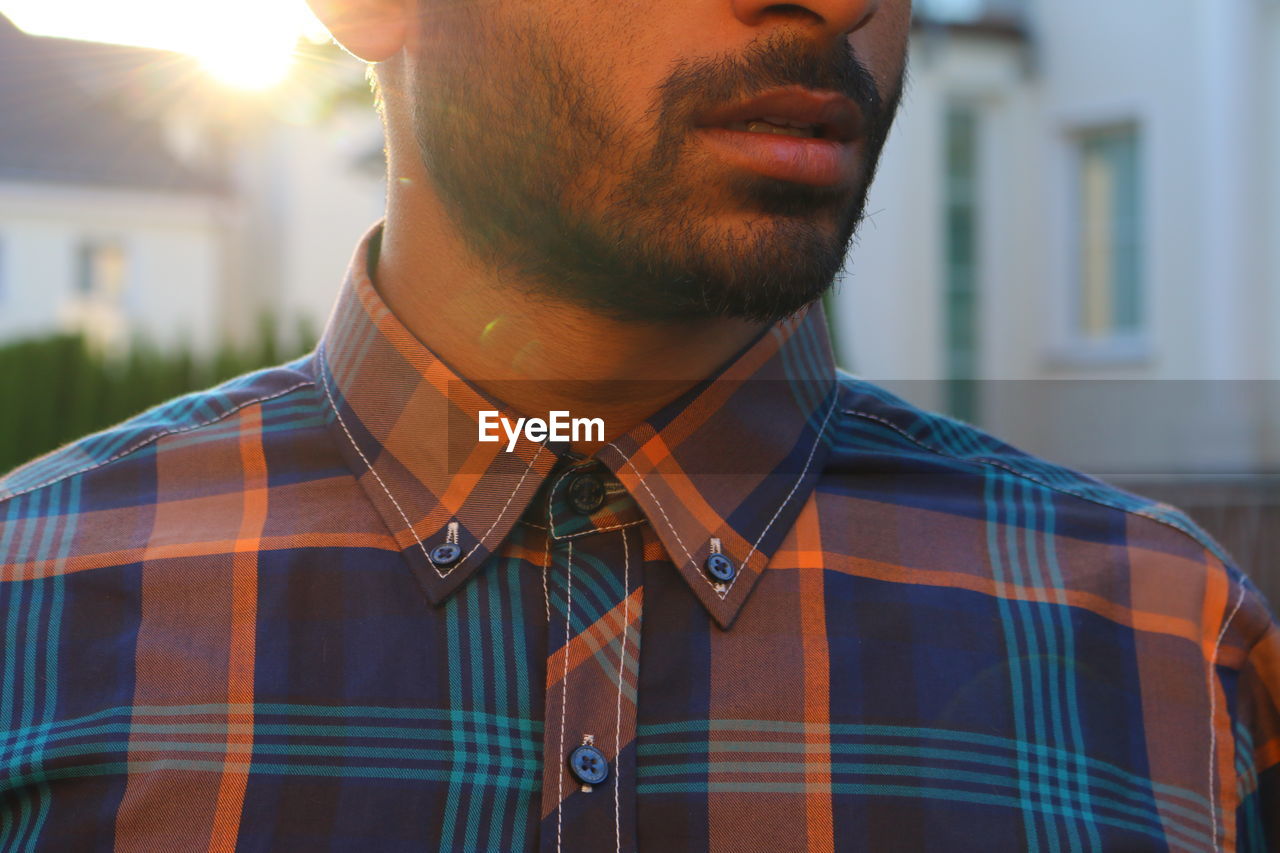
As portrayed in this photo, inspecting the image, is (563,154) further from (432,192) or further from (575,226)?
(432,192)

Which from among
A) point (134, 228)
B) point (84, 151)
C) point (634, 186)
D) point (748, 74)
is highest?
point (84, 151)

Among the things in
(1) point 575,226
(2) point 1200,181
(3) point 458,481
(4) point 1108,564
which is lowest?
(4) point 1108,564

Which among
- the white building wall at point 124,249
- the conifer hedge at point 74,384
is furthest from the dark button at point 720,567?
the white building wall at point 124,249

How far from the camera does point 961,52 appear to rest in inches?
443

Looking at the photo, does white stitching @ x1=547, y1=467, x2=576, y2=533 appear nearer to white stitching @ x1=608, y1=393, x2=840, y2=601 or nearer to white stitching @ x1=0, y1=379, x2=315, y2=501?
white stitching @ x1=608, y1=393, x2=840, y2=601

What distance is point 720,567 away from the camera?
4.89 ft

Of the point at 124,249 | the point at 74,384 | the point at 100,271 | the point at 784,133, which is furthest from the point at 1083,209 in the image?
the point at 100,271

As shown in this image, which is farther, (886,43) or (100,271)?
(100,271)

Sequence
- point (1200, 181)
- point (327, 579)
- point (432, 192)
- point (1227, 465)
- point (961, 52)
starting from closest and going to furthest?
1. point (327, 579)
2. point (432, 192)
3. point (1227, 465)
4. point (1200, 181)
5. point (961, 52)

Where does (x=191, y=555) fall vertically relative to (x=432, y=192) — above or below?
below

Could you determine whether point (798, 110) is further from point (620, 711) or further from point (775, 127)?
point (620, 711)

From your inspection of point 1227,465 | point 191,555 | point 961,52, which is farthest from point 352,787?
point 961,52

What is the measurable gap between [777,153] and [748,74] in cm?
9

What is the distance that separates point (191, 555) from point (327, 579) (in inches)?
6.8
